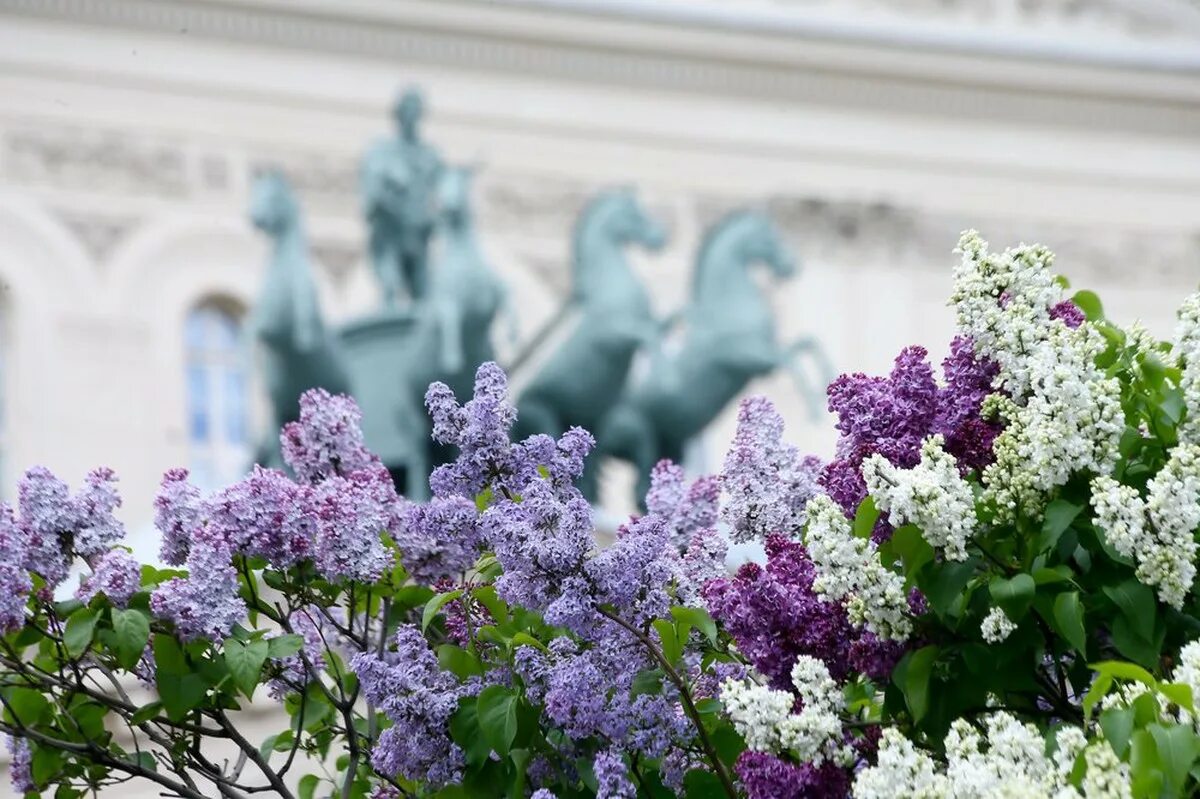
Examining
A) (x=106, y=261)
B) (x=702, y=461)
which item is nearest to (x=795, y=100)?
(x=702, y=461)

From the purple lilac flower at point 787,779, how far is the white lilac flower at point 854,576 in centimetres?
18

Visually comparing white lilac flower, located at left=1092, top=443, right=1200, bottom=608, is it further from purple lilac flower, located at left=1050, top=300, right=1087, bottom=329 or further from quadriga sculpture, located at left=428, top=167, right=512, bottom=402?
quadriga sculpture, located at left=428, top=167, right=512, bottom=402

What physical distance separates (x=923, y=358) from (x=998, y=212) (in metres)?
23.4

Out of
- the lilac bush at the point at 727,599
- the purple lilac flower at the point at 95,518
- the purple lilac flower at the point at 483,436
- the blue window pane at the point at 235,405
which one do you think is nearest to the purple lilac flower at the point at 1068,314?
the lilac bush at the point at 727,599

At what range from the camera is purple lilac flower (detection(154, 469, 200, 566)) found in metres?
3.85

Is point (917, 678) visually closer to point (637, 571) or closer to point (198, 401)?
point (637, 571)

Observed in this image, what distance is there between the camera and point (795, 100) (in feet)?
86.8

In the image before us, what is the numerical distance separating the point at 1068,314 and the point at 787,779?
0.82 m

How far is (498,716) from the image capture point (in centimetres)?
346

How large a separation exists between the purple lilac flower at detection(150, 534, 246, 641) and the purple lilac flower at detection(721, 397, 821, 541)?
707 millimetres

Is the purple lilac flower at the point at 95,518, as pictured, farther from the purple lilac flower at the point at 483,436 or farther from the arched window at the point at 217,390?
the arched window at the point at 217,390

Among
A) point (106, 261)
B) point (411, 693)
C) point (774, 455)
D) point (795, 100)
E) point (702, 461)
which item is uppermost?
point (795, 100)

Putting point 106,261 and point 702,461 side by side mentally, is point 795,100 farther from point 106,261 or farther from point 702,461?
point 106,261

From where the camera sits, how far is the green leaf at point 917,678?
315 centimetres
